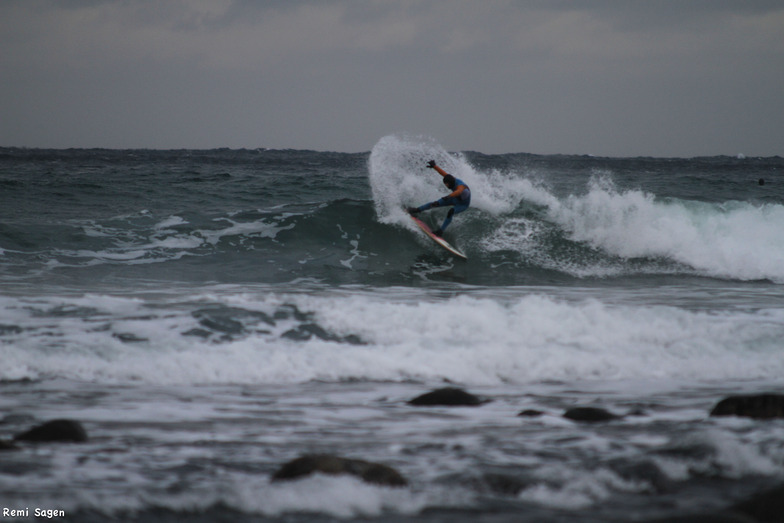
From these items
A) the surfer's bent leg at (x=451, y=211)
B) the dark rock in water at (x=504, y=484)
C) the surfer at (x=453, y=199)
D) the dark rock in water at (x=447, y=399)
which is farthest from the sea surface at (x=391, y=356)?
the surfer at (x=453, y=199)

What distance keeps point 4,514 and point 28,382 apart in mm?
3341

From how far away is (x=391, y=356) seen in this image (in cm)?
746

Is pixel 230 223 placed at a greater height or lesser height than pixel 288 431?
greater

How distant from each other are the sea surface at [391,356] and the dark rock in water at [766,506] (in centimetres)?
23

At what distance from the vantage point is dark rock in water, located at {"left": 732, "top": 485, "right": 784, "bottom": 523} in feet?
10.6

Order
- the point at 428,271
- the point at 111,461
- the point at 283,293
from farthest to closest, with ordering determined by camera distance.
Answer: the point at 428,271
the point at 283,293
the point at 111,461

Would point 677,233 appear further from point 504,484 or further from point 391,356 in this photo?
point 504,484

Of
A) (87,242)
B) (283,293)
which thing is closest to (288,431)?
(283,293)

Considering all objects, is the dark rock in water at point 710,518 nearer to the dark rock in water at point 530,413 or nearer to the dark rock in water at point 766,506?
the dark rock in water at point 766,506

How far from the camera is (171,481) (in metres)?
3.88

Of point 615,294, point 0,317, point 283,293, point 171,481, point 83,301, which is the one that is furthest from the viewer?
point 615,294

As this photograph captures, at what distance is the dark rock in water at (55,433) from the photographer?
448 centimetres

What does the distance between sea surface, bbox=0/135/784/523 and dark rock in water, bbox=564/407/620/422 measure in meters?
0.10

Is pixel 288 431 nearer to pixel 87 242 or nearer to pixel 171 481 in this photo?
pixel 171 481
